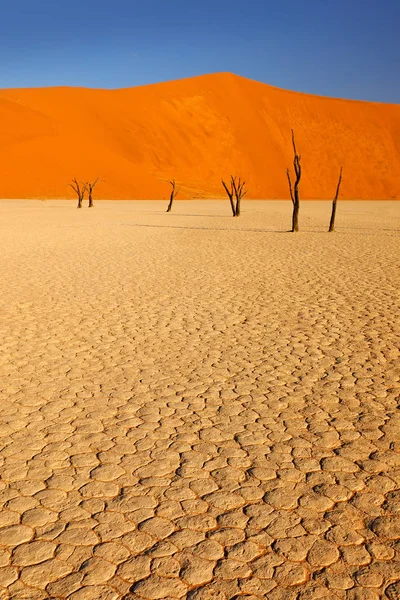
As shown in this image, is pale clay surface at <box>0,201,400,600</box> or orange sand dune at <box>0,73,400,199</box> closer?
pale clay surface at <box>0,201,400,600</box>

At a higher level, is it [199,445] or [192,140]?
[192,140]

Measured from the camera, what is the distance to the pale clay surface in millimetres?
2766

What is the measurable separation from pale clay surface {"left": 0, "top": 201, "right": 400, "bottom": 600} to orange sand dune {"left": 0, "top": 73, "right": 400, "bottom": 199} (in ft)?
140

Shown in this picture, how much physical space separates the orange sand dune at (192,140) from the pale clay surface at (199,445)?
4277 cm

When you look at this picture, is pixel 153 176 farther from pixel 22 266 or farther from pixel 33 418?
pixel 33 418

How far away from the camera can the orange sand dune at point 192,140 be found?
5188 centimetres

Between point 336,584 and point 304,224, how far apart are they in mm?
22749

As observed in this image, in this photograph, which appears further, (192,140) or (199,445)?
(192,140)

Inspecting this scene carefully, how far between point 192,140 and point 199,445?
64649mm

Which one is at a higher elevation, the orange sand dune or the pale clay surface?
the orange sand dune

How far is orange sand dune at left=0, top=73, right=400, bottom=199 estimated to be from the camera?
51.9 m

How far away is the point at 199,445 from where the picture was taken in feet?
13.3

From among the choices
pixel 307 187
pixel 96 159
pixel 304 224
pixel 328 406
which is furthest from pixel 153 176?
pixel 328 406

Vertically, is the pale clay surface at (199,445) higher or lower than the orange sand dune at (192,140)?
lower
